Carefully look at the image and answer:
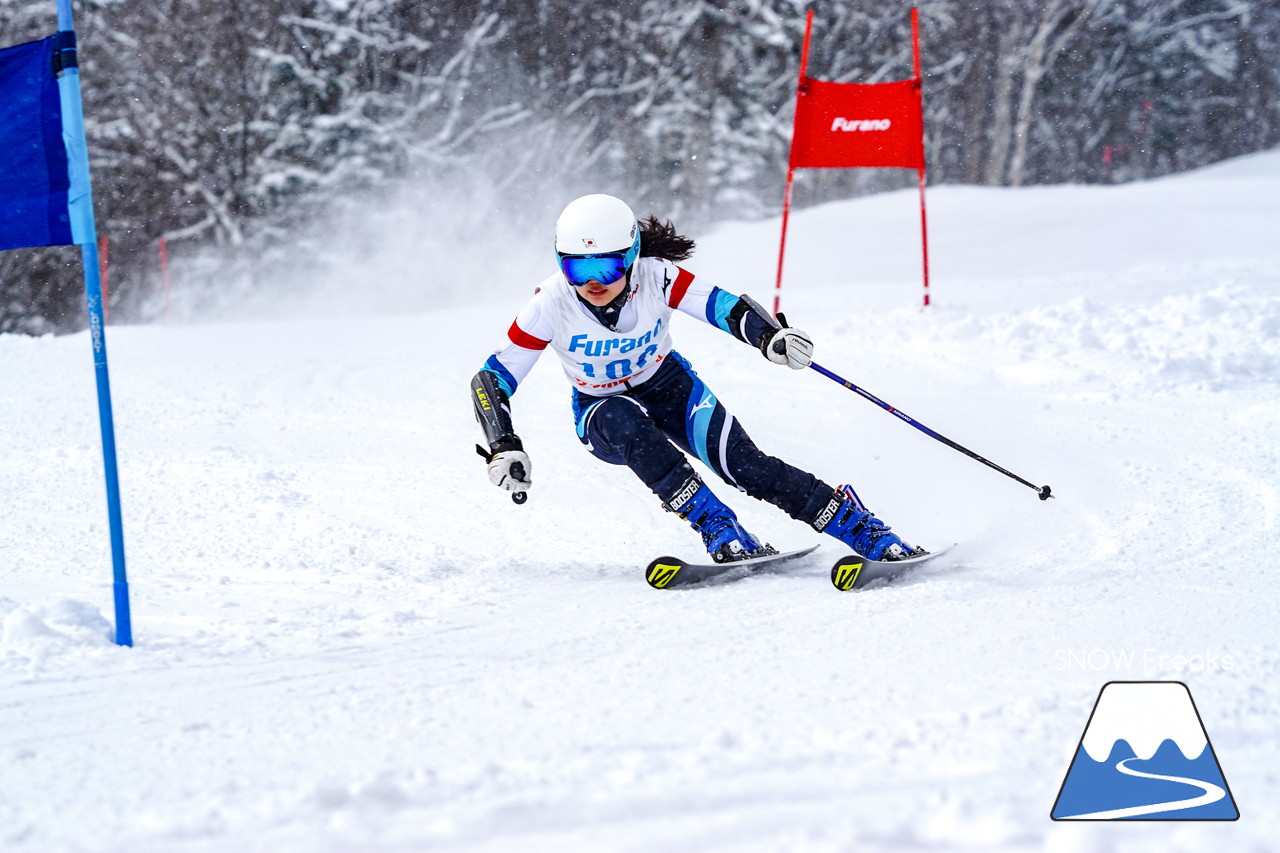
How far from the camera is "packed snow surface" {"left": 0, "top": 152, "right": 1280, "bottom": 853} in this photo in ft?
6.35

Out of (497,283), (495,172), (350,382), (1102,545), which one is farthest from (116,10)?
(1102,545)

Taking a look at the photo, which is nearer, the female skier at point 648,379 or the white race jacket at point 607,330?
the female skier at point 648,379

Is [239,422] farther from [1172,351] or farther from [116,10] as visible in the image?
[116,10]

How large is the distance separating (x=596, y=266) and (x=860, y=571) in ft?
4.80

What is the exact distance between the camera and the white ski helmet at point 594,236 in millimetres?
3725

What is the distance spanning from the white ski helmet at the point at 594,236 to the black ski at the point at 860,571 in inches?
53.2

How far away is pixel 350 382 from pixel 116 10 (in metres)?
17.2

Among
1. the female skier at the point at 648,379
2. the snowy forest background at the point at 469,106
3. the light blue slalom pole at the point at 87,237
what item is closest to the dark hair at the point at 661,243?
the female skier at the point at 648,379

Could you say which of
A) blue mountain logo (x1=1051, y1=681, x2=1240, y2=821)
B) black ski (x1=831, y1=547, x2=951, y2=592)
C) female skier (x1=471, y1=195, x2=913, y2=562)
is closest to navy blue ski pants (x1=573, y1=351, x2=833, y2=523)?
female skier (x1=471, y1=195, x2=913, y2=562)

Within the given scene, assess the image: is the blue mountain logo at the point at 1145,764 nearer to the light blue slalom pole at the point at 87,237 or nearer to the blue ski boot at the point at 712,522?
the blue ski boot at the point at 712,522

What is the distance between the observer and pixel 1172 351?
22.5ft

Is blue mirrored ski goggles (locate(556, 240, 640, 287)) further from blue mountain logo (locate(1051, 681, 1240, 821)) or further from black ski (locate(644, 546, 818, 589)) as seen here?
blue mountain logo (locate(1051, 681, 1240, 821))

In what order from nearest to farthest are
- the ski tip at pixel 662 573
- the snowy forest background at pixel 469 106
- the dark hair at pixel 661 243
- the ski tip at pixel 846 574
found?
the ski tip at pixel 846 574 < the ski tip at pixel 662 573 < the dark hair at pixel 661 243 < the snowy forest background at pixel 469 106

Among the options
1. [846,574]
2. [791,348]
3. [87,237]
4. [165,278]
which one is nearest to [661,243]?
[791,348]
